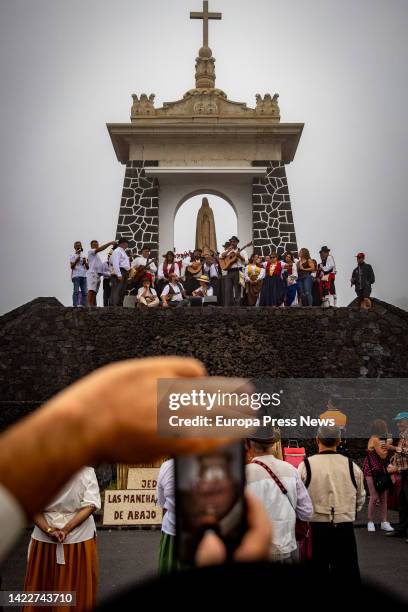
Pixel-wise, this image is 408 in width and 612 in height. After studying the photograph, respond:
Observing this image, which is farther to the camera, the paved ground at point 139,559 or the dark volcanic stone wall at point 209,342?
the dark volcanic stone wall at point 209,342

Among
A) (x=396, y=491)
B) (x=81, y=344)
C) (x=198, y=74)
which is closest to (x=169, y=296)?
(x=81, y=344)

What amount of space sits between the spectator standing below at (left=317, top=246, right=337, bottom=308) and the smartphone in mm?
15575

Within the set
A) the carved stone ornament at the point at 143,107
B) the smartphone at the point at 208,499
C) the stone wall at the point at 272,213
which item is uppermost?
the carved stone ornament at the point at 143,107

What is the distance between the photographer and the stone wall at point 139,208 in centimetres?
2108

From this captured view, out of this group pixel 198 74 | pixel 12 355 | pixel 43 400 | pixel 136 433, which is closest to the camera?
pixel 136 433

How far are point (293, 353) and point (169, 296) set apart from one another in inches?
143

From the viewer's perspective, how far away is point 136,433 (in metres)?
0.79

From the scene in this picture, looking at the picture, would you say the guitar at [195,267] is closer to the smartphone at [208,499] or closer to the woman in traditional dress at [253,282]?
the woman in traditional dress at [253,282]

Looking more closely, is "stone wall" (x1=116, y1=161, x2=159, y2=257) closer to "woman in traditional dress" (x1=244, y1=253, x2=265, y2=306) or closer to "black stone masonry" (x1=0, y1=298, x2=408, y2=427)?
"woman in traditional dress" (x1=244, y1=253, x2=265, y2=306)

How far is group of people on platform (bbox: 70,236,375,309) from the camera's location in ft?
52.1

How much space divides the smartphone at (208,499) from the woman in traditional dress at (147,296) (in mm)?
14212

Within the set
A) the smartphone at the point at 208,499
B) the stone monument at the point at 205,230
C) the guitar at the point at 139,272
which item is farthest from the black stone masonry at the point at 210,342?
the smartphone at the point at 208,499

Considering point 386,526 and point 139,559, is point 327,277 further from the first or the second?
point 139,559

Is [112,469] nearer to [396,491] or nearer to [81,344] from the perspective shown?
[81,344]
